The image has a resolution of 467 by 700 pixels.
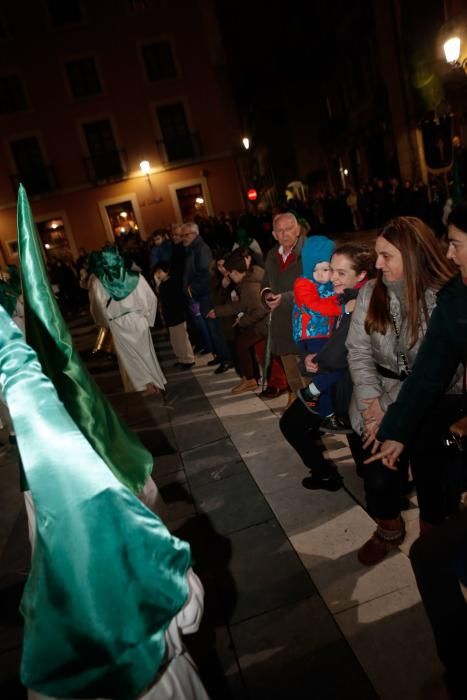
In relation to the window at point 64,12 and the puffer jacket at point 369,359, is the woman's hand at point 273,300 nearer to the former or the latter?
the puffer jacket at point 369,359

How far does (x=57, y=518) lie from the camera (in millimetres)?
1163

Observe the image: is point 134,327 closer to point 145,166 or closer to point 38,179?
point 145,166

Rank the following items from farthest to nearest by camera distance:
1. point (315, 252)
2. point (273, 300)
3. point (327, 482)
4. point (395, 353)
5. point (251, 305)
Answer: point (251, 305), point (273, 300), point (315, 252), point (327, 482), point (395, 353)

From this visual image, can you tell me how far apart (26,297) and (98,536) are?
0.92m

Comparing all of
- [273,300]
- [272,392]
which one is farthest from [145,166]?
[273,300]

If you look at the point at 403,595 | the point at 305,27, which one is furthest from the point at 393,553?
the point at 305,27

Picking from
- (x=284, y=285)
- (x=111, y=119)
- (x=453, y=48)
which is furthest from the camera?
(x=111, y=119)

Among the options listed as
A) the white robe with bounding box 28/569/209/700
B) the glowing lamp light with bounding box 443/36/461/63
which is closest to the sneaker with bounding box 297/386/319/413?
the white robe with bounding box 28/569/209/700

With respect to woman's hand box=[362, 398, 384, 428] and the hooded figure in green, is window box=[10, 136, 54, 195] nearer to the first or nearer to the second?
the hooded figure in green

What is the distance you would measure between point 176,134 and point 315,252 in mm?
23643

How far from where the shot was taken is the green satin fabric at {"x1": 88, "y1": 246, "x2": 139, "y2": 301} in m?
6.10

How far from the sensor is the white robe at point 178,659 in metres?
1.45

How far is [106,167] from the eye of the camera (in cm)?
2425

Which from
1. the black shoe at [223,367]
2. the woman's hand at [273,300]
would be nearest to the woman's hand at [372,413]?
the woman's hand at [273,300]
